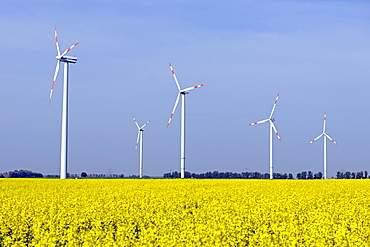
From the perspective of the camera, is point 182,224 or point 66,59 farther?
point 66,59

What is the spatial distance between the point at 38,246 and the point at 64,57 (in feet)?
151

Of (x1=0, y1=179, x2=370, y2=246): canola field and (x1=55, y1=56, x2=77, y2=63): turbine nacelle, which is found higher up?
(x1=55, y1=56, x2=77, y2=63): turbine nacelle

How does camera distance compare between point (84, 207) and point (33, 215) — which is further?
point (84, 207)

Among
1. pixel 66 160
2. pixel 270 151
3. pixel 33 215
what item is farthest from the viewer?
pixel 270 151

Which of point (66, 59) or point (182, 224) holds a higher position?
point (66, 59)

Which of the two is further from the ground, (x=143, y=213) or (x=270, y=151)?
(x=270, y=151)

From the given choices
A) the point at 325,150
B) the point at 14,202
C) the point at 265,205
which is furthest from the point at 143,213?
the point at 325,150

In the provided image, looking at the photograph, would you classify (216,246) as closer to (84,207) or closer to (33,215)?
(33,215)

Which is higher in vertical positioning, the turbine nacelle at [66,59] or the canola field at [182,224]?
the turbine nacelle at [66,59]

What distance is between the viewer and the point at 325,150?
75.2m

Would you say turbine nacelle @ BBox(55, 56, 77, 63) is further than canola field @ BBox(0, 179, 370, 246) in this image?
Yes

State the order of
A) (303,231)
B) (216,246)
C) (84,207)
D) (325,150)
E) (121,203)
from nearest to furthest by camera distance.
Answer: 1. (216,246)
2. (303,231)
3. (84,207)
4. (121,203)
5. (325,150)

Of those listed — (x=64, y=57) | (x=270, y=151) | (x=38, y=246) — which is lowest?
(x=38, y=246)

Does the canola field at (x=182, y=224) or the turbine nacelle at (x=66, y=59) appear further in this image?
the turbine nacelle at (x=66, y=59)
